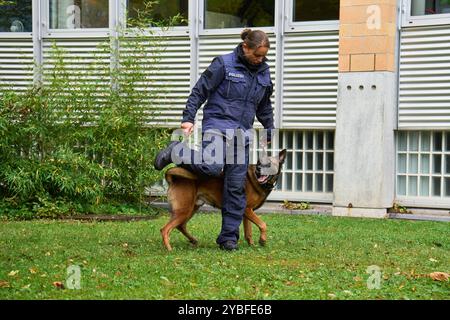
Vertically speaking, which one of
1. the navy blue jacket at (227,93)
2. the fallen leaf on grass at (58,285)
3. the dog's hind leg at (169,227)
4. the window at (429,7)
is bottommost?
the fallen leaf on grass at (58,285)

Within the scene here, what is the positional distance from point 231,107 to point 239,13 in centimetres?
548

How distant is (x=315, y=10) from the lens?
13.0 metres

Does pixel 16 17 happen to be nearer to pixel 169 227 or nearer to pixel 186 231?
pixel 186 231

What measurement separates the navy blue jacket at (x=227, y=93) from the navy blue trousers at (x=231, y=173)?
196 millimetres

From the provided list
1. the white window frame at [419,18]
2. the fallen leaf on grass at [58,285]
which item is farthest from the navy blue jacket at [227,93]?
the white window frame at [419,18]

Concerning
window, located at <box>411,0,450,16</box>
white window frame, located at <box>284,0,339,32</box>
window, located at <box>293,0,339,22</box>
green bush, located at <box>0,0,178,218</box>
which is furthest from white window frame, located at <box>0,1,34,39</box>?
window, located at <box>411,0,450,16</box>

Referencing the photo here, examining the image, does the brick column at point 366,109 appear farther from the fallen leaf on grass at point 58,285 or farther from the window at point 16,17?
the fallen leaf on grass at point 58,285

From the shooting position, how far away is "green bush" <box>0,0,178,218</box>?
1195 cm

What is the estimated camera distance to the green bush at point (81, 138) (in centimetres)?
1195

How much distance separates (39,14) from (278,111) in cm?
425

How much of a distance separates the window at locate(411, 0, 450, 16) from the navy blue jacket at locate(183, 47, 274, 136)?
15.8 feet

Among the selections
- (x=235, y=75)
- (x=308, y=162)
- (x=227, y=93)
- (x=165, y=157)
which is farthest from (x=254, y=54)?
(x=308, y=162)
